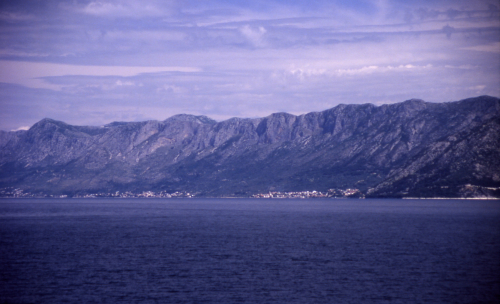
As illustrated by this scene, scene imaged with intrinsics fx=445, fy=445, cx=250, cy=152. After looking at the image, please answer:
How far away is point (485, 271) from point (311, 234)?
56409 mm

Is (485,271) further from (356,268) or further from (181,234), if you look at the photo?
(181,234)

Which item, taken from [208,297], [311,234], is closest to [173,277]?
A: [208,297]

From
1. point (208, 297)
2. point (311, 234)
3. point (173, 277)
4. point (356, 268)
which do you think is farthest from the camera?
point (311, 234)

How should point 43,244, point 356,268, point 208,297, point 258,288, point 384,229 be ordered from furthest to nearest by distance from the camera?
point 384,229 < point 43,244 < point 356,268 < point 258,288 < point 208,297

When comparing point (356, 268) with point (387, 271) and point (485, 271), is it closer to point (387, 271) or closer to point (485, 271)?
point (387, 271)

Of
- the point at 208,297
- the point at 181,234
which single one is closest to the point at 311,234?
the point at 181,234

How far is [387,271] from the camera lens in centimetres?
7375

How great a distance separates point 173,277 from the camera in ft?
232

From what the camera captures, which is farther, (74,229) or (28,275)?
(74,229)

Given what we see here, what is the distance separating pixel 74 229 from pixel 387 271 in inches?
4215

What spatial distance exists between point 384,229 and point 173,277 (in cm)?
8453

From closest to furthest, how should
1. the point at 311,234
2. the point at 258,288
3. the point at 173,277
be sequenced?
the point at 258,288 < the point at 173,277 < the point at 311,234

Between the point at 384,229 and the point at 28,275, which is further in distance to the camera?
the point at 384,229

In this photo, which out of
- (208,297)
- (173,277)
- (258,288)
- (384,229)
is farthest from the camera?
(384,229)
